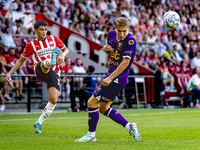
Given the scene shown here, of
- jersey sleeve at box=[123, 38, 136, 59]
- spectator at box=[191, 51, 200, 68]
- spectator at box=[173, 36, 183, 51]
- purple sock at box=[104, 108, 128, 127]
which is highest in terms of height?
spectator at box=[173, 36, 183, 51]

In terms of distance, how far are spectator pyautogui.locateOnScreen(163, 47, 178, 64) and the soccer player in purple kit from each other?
16.5 metres

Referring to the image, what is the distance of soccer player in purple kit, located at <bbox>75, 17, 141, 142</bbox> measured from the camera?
5805 mm

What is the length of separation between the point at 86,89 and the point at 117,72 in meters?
8.93

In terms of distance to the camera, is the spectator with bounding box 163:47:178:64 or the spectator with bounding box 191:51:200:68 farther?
the spectator with bounding box 191:51:200:68

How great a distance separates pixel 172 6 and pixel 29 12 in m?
13.5

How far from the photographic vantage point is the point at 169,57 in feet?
72.9

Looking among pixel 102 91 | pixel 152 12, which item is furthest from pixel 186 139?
pixel 152 12

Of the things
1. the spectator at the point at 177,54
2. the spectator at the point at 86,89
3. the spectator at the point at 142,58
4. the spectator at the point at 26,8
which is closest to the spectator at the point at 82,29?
Result: the spectator at the point at 26,8

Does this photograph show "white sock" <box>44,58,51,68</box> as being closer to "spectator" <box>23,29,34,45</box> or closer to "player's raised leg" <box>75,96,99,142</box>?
"player's raised leg" <box>75,96,99,142</box>

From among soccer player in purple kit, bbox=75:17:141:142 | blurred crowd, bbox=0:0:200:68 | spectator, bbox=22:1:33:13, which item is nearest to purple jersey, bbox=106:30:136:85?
soccer player in purple kit, bbox=75:17:141:142

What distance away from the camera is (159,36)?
24422 mm

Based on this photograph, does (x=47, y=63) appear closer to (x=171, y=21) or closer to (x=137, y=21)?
(x=171, y=21)

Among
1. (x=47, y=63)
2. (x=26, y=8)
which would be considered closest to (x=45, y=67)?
(x=47, y=63)

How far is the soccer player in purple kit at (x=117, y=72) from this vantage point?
580cm
